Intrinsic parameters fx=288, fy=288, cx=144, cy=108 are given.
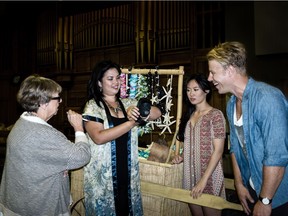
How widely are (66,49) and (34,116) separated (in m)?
6.49

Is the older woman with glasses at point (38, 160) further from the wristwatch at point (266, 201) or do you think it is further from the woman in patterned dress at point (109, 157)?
the wristwatch at point (266, 201)

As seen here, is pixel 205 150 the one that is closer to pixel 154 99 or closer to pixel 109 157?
pixel 154 99

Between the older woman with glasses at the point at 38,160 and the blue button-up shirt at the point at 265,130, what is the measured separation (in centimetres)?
88

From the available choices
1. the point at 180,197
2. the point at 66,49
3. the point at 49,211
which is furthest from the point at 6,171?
the point at 66,49

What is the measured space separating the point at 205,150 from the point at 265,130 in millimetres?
757

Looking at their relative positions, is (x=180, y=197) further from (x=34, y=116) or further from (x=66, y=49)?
(x=66, y=49)

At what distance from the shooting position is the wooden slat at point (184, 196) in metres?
1.71

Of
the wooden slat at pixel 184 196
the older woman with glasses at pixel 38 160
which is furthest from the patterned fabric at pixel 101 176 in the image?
the wooden slat at pixel 184 196

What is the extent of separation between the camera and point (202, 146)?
2096 mm

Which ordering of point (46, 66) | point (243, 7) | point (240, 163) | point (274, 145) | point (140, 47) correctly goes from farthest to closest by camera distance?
point (46, 66) → point (140, 47) → point (243, 7) → point (240, 163) → point (274, 145)

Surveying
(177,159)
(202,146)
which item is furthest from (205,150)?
(177,159)

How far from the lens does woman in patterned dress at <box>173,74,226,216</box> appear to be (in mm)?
2033

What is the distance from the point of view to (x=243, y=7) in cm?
515

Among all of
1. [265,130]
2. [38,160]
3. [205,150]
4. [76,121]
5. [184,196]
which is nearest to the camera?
[265,130]
